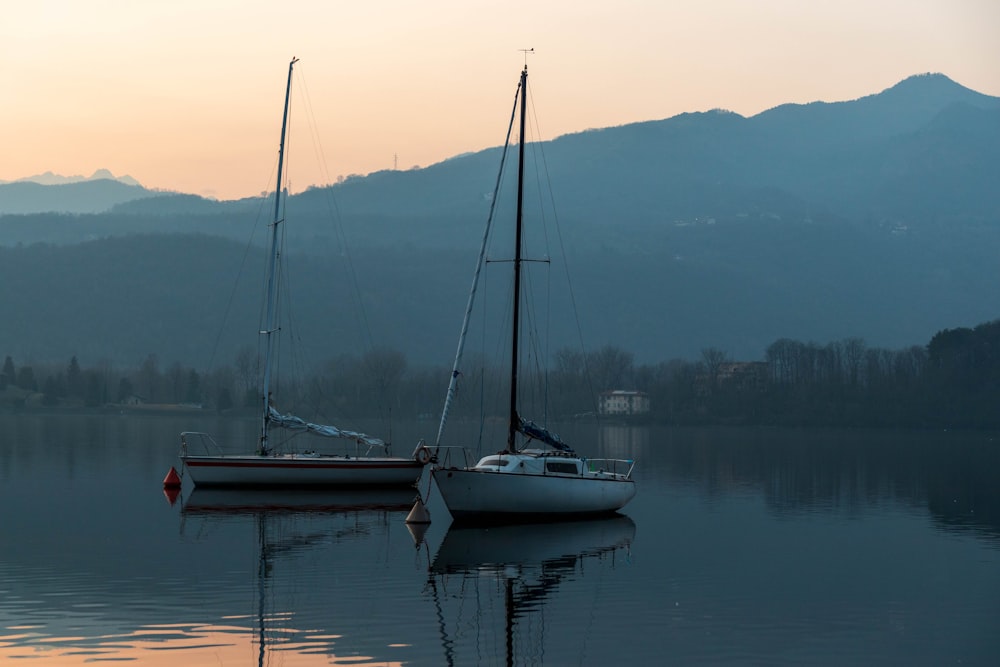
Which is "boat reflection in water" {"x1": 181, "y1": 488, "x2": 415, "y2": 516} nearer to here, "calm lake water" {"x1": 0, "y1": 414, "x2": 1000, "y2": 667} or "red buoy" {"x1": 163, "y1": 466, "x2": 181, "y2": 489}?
"calm lake water" {"x1": 0, "y1": 414, "x2": 1000, "y2": 667}

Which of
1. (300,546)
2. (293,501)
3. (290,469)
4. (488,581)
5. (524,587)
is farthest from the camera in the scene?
(290,469)

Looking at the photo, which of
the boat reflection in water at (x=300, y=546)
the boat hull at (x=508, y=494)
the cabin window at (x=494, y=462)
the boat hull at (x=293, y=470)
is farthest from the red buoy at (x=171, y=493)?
the cabin window at (x=494, y=462)

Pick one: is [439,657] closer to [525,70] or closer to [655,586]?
[655,586]

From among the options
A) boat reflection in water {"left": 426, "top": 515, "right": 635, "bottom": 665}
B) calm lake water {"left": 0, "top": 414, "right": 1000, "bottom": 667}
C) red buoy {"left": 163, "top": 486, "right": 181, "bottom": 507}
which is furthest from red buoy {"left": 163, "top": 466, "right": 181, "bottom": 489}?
boat reflection in water {"left": 426, "top": 515, "right": 635, "bottom": 665}

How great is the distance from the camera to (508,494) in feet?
180

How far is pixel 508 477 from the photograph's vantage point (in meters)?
54.6

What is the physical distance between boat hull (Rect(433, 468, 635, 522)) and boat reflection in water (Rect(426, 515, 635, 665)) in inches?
23.6

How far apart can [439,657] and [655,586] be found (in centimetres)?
1249

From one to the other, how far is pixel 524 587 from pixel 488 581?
1.52 m

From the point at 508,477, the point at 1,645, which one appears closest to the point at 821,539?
the point at 508,477

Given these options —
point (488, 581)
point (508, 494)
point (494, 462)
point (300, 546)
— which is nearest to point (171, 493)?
point (494, 462)

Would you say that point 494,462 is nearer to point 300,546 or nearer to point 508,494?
point 508,494

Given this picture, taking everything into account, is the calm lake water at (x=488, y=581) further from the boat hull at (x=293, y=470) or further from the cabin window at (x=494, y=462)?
the cabin window at (x=494, y=462)

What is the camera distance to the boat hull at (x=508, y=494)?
5453 centimetres
